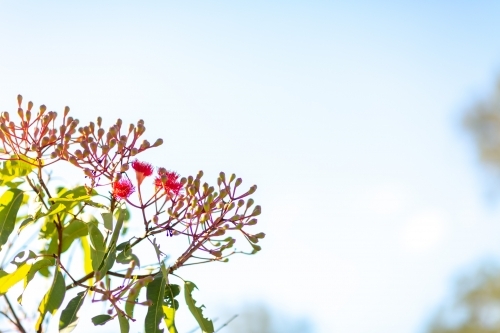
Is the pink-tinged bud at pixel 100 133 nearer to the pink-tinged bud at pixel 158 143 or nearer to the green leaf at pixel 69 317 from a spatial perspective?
the pink-tinged bud at pixel 158 143

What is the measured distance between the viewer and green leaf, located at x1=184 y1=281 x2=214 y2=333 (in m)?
0.71

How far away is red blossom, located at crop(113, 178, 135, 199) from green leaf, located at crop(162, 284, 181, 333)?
0.37 ft

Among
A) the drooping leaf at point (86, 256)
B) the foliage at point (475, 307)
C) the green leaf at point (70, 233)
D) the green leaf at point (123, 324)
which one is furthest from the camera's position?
the foliage at point (475, 307)

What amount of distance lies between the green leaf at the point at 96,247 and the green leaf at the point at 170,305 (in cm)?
8

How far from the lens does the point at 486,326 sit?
6676 millimetres

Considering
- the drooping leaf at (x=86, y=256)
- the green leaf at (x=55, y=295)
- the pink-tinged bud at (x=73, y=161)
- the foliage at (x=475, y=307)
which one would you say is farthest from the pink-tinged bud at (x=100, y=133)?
the foliage at (x=475, y=307)

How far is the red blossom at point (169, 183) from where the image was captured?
660 mm

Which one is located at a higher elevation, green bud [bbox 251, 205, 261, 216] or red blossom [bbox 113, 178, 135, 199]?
green bud [bbox 251, 205, 261, 216]

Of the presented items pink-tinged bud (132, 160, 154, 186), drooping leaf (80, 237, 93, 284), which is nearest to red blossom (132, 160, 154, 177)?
pink-tinged bud (132, 160, 154, 186)

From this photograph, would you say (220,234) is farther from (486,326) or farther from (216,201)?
(486,326)

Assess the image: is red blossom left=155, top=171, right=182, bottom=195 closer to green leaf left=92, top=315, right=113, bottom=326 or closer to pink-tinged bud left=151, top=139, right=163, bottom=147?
pink-tinged bud left=151, top=139, right=163, bottom=147

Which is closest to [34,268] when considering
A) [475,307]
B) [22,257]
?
[22,257]

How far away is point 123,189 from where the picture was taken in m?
0.67

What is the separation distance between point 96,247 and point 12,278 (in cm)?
10
